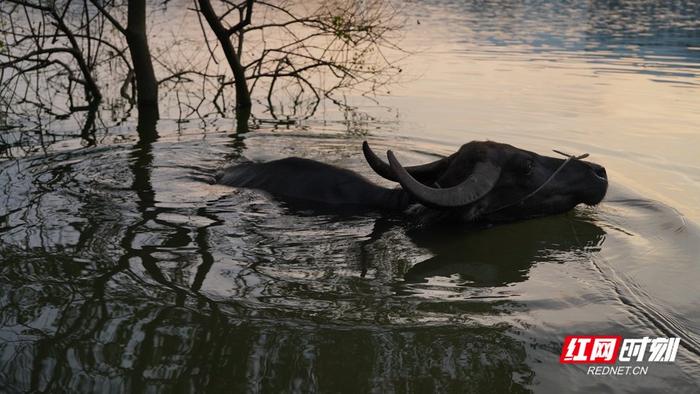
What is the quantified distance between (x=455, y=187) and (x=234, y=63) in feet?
21.4

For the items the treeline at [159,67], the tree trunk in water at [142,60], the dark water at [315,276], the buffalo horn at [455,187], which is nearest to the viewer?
the dark water at [315,276]

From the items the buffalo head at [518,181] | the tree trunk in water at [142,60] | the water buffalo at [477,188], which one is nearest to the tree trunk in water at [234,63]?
the tree trunk in water at [142,60]

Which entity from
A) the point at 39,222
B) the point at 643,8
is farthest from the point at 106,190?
the point at 643,8

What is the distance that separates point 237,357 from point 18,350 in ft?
3.64

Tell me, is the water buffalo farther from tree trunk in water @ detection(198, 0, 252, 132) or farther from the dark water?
tree trunk in water @ detection(198, 0, 252, 132)

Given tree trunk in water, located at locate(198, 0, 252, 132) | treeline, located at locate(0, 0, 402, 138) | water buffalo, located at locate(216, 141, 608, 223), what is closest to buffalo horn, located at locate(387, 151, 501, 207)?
water buffalo, located at locate(216, 141, 608, 223)

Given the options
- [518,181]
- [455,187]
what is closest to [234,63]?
[518,181]

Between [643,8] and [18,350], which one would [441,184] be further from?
[643,8]

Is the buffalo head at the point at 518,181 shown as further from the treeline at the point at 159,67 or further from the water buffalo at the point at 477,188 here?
the treeline at the point at 159,67

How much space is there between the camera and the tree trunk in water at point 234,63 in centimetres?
1098

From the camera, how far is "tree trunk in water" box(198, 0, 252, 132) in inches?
432

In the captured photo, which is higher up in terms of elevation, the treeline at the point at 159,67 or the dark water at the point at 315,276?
the treeline at the point at 159,67

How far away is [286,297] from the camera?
4.69m

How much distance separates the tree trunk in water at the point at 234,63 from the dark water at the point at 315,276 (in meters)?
1.17
